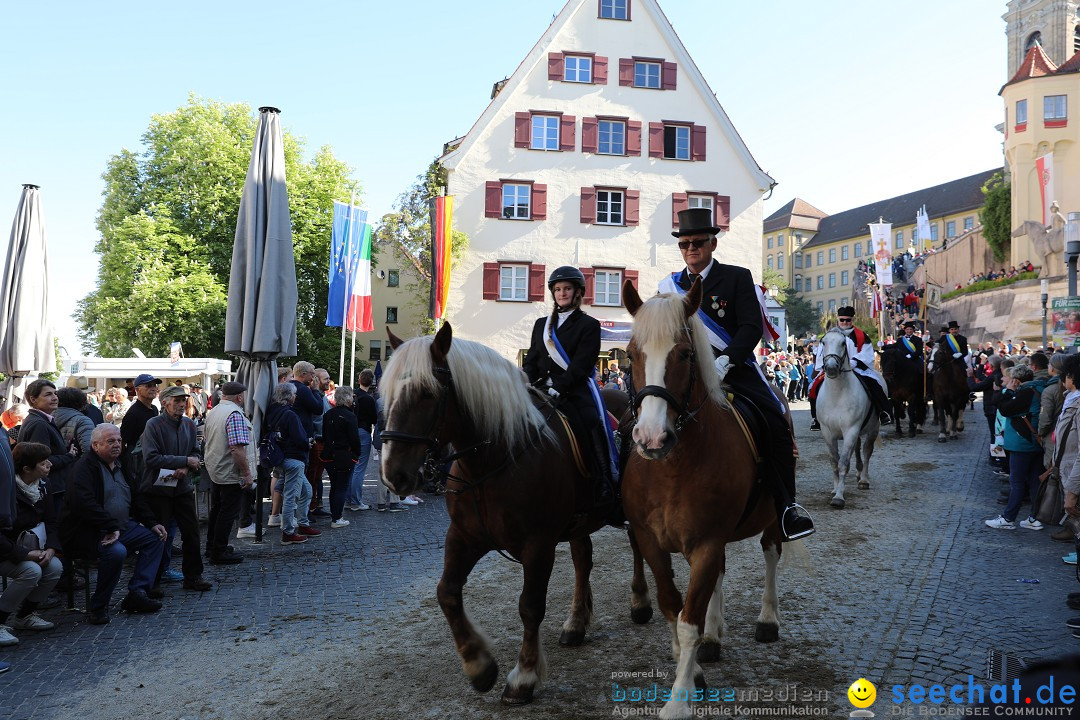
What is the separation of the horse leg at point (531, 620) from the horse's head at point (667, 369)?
36.2 inches

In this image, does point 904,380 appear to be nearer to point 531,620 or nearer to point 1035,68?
point 531,620

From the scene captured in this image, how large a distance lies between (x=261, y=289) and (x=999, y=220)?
185ft

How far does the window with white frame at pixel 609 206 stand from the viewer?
30.3 meters

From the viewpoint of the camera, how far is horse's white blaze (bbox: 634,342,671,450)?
3.51 metres

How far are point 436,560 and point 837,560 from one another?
3.95 m

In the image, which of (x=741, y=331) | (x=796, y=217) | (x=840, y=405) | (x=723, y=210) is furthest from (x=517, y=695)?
(x=796, y=217)

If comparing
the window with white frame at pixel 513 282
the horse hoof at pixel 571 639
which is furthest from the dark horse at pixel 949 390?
the window with white frame at pixel 513 282

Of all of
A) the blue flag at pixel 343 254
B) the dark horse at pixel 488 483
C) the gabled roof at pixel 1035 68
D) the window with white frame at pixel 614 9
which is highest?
the gabled roof at pixel 1035 68

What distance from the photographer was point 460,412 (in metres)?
4.06

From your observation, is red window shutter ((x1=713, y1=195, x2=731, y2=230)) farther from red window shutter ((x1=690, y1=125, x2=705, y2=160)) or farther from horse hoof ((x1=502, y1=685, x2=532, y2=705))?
horse hoof ((x1=502, y1=685, x2=532, y2=705))

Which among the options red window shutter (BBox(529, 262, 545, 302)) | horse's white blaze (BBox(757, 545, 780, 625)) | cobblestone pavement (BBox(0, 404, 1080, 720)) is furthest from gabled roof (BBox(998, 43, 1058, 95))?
horse's white blaze (BBox(757, 545, 780, 625))

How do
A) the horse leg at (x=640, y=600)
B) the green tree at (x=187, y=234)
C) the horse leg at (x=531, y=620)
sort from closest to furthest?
1. the horse leg at (x=531, y=620)
2. the horse leg at (x=640, y=600)
3. the green tree at (x=187, y=234)

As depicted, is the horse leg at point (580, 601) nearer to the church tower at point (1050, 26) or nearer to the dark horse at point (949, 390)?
the dark horse at point (949, 390)

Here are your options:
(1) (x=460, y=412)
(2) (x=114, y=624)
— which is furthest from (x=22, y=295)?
(1) (x=460, y=412)
